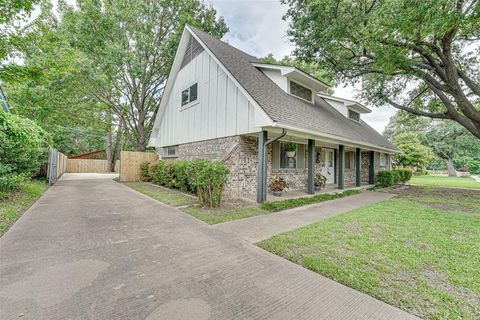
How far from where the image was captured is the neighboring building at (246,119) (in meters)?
7.54

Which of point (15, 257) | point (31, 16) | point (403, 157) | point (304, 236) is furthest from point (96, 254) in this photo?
point (403, 157)

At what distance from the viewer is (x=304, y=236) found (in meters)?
4.22

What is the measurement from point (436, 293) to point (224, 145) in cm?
746

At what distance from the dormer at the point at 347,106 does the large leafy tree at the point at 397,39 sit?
171 cm

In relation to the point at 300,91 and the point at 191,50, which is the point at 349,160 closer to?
the point at 300,91

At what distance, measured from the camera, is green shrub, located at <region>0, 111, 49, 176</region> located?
5296 millimetres

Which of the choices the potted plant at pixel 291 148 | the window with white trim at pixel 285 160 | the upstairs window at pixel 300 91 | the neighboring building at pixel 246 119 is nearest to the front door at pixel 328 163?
the neighboring building at pixel 246 119

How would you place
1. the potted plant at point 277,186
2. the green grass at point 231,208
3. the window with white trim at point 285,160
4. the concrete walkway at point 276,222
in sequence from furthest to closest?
the window with white trim at point 285,160 → the potted plant at point 277,186 → the green grass at point 231,208 → the concrete walkway at point 276,222

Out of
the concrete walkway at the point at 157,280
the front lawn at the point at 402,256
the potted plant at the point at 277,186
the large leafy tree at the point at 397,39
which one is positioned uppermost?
the large leafy tree at the point at 397,39

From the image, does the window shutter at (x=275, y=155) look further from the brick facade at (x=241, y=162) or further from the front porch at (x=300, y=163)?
the brick facade at (x=241, y=162)

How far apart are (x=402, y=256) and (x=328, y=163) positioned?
9.90m

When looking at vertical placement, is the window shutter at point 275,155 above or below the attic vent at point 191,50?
below

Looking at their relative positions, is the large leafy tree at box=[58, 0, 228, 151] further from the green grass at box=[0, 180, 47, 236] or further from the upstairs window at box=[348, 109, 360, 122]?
the upstairs window at box=[348, 109, 360, 122]

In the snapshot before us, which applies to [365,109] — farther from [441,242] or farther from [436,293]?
[436,293]
